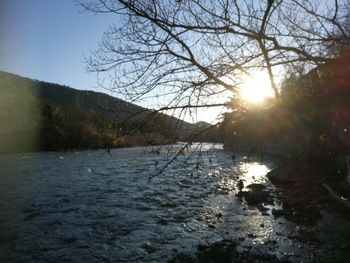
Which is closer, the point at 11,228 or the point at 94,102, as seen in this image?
the point at 94,102

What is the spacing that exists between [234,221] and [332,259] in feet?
13.2

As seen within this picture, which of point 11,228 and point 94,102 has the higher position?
point 94,102

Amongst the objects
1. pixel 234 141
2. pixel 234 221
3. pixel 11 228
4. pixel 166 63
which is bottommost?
pixel 11 228

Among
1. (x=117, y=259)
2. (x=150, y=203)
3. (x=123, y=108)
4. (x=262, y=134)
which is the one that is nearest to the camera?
(x=262, y=134)

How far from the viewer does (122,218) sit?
1300cm

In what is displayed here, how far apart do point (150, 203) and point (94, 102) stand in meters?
8.88

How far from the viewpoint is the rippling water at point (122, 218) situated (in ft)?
31.7

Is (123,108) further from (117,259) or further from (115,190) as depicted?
(115,190)

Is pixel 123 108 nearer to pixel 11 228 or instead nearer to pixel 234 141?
pixel 234 141

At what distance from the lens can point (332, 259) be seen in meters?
9.20

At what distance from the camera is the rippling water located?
9.66m

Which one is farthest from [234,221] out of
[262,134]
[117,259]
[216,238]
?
[262,134]

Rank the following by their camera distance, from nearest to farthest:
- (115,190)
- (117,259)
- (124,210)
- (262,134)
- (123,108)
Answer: (262,134), (123,108), (117,259), (124,210), (115,190)

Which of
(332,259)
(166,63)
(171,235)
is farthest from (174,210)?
(166,63)
